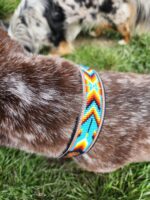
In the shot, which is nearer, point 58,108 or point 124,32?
point 58,108

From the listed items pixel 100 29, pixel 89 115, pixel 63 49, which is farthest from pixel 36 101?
pixel 100 29

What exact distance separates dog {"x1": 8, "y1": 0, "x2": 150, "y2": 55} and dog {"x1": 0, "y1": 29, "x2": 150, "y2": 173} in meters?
1.31

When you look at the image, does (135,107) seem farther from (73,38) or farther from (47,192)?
(73,38)

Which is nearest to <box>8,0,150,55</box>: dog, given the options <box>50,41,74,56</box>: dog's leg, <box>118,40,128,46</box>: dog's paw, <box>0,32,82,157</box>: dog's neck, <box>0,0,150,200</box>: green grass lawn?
<box>50,41,74,56</box>: dog's leg

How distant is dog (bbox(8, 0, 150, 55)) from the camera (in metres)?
3.02

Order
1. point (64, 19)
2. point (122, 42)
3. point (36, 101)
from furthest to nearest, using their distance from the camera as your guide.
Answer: point (122, 42) < point (64, 19) < point (36, 101)

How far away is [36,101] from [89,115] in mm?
306

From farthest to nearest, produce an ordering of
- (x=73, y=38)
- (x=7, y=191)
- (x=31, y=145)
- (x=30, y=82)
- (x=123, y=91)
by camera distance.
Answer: (x=73, y=38), (x=7, y=191), (x=123, y=91), (x=31, y=145), (x=30, y=82)

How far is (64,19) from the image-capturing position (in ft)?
10.1

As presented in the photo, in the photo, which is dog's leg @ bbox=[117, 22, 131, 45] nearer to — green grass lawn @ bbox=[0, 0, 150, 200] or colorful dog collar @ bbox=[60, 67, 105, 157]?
green grass lawn @ bbox=[0, 0, 150, 200]

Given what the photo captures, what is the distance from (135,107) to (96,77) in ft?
1.03

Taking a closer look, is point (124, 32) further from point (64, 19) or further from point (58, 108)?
point (58, 108)

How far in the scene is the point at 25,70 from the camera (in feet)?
5.33

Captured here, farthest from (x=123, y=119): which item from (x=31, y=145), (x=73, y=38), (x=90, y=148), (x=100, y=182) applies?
(x=73, y=38)
